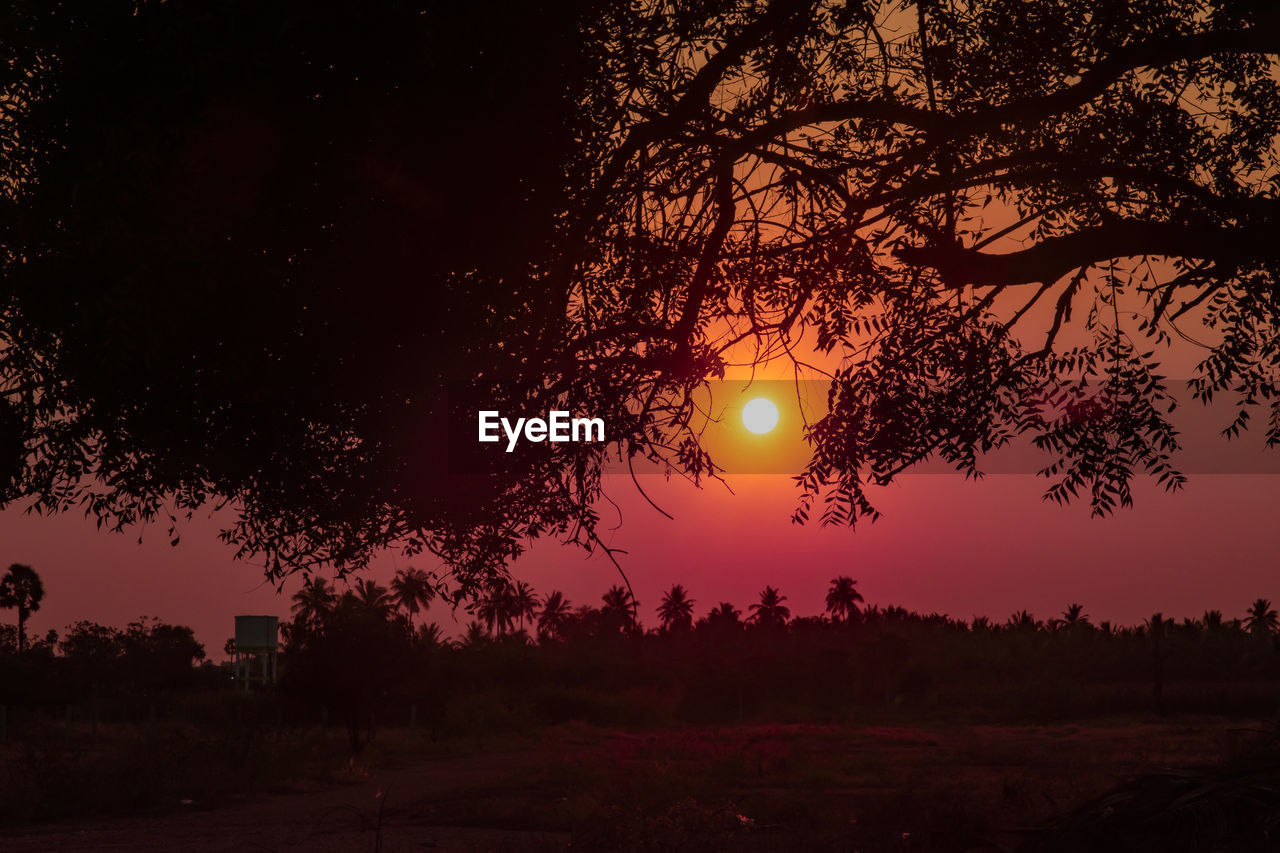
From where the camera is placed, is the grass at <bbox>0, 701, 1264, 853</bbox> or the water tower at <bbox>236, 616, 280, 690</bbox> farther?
the water tower at <bbox>236, 616, 280, 690</bbox>

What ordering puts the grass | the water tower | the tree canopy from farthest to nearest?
the water tower → the grass → the tree canopy

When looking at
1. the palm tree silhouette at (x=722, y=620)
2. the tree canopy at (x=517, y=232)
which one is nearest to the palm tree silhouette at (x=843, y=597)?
the palm tree silhouette at (x=722, y=620)

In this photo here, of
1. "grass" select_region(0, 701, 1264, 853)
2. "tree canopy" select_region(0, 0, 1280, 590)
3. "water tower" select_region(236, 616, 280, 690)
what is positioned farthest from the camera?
"water tower" select_region(236, 616, 280, 690)

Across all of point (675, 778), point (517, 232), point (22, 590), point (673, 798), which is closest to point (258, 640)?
point (22, 590)

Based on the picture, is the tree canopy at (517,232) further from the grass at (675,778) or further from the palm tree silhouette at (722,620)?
the palm tree silhouette at (722,620)

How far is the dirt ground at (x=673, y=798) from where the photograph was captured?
863 inches

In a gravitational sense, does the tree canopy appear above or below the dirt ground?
above

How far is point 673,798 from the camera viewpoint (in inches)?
1219

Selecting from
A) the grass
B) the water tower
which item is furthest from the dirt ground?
the water tower

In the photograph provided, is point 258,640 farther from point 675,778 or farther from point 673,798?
point 673,798

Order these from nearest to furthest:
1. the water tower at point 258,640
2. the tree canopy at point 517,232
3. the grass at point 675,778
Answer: the tree canopy at point 517,232 → the grass at point 675,778 → the water tower at point 258,640

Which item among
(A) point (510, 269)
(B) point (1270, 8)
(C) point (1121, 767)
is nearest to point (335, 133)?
(A) point (510, 269)

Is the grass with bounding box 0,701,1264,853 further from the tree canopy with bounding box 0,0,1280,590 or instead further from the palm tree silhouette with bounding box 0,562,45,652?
the palm tree silhouette with bounding box 0,562,45,652

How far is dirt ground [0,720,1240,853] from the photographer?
863 inches
